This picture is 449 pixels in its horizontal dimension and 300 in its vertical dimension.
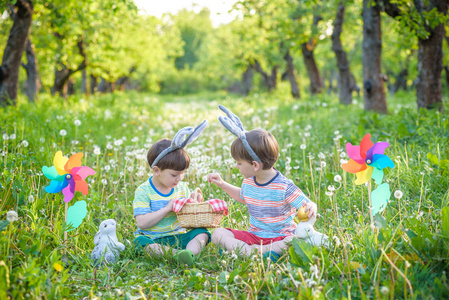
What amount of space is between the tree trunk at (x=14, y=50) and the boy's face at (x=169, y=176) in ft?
20.0

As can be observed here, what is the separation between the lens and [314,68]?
14.8 meters

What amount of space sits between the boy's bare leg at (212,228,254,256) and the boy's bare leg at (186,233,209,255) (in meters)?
0.08

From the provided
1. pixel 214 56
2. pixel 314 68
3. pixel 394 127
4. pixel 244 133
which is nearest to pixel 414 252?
pixel 244 133

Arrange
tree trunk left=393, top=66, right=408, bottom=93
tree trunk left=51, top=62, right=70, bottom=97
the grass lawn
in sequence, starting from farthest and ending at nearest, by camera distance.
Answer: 1. tree trunk left=393, top=66, right=408, bottom=93
2. tree trunk left=51, top=62, right=70, bottom=97
3. the grass lawn

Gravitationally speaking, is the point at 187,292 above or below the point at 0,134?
below

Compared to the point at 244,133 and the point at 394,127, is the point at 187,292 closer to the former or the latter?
the point at 244,133

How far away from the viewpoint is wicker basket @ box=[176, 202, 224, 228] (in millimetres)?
2971

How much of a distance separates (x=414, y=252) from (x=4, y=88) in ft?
28.0

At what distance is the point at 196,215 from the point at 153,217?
34cm

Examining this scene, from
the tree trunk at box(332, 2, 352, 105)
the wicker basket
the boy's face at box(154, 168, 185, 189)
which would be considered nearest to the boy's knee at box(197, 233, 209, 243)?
the wicker basket

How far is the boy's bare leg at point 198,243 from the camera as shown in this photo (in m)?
3.02

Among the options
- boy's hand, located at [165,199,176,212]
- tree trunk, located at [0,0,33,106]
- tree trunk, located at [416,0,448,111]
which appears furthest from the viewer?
tree trunk, located at [0,0,33,106]

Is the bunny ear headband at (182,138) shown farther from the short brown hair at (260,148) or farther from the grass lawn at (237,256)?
the grass lawn at (237,256)

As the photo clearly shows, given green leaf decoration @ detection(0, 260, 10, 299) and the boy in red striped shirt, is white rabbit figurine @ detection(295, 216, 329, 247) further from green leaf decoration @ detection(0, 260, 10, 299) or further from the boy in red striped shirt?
green leaf decoration @ detection(0, 260, 10, 299)
